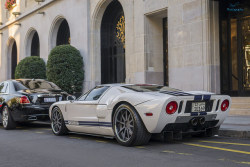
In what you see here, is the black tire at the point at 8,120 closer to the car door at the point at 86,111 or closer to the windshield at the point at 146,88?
the car door at the point at 86,111

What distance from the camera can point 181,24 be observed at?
13.4 metres

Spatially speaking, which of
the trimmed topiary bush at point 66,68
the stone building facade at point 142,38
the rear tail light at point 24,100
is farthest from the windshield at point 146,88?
the trimmed topiary bush at point 66,68

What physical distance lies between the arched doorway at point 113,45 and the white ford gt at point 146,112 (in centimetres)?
1150

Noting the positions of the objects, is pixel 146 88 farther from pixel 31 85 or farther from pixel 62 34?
pixel 62 34

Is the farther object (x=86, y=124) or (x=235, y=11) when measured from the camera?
(x=235, y=11)

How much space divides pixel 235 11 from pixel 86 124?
8346 mm

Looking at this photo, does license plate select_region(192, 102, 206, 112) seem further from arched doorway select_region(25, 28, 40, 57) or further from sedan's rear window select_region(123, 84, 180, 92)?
arched doorway select_region(25, 28, 40, 57)

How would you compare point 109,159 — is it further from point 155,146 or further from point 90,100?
point 90,100

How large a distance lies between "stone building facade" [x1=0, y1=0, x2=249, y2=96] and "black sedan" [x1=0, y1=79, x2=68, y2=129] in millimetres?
5283

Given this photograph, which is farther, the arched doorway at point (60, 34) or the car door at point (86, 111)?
the arched doorway at point (60, 34)

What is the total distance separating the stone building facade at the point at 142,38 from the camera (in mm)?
12562

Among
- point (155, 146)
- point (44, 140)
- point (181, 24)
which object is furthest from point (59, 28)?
point (155, 146)

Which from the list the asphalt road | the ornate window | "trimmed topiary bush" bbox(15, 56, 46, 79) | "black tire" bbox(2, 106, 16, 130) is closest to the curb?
the asphalt road

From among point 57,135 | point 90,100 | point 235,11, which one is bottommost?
point 57,135
